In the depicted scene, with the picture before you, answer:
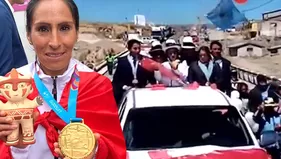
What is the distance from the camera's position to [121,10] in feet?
24.3

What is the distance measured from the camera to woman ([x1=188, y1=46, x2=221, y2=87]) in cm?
701

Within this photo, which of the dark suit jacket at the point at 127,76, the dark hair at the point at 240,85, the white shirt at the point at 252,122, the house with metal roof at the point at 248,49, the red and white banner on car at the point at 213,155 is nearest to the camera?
the red and white banner on car at the point at 213,155

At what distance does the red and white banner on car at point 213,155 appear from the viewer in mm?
4410

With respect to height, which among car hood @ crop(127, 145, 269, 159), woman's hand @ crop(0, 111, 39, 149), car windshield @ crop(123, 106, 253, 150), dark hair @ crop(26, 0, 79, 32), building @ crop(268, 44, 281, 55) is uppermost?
dark hair @ crop(26, 0, 79, 32)

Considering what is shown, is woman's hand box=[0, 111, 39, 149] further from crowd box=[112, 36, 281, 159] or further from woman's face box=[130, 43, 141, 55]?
woman's face box=[130, 43, 141, 55]

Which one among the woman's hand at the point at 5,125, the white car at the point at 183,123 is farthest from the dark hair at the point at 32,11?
the white car at the point at 183,123

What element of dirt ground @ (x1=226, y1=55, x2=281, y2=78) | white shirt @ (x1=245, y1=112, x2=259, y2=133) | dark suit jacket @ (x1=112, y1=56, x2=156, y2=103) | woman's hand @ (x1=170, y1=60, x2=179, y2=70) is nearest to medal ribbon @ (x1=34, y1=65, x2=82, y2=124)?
white shirt @ (x1=245, y1=112, x2=259, y2=133)

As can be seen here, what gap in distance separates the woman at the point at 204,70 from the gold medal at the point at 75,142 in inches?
193

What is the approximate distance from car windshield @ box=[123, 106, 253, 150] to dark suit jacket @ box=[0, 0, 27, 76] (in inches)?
83.7

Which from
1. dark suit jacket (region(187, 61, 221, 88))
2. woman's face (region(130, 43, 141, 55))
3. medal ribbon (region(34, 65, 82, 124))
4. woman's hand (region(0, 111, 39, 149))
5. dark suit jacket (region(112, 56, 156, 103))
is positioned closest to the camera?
woman's hand (region(0, 111, 39, 149))

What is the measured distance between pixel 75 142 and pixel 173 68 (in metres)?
5.09

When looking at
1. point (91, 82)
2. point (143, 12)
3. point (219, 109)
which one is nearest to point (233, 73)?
point (143, 12)

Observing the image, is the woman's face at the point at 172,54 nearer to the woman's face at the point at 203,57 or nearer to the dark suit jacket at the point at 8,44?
the woman's face at the point at 203,57

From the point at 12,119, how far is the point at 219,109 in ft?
10.5
